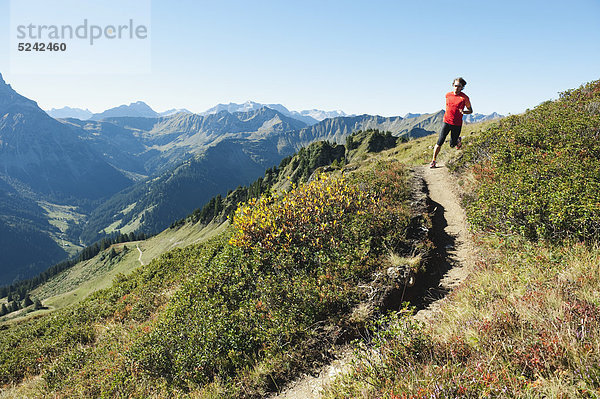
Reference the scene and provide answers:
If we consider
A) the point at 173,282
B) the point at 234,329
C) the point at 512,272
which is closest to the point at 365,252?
the point at 512,272

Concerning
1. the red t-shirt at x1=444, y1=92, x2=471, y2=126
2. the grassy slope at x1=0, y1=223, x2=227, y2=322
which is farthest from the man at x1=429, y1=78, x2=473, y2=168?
the grassy slope at x1=0, y1=223, x2=227, y2=322

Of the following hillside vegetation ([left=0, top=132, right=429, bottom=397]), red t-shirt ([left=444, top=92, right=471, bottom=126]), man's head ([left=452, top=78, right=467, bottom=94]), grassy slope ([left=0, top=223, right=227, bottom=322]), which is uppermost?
man's head ([left=452, top=78, right=467, bottom=94])

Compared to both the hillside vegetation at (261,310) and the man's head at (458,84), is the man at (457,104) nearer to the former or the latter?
the man's head at (458,84)

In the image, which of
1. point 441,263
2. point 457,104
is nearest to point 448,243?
point 441,263

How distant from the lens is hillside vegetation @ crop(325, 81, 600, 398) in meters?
3.16

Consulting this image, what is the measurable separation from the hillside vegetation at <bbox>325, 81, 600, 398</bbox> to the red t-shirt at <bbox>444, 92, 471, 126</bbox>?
4.06m

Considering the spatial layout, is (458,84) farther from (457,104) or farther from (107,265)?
(107,265)

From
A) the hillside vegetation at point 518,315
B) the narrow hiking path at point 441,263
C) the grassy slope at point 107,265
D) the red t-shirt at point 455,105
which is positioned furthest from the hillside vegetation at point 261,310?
the grassy slope at point 107,265

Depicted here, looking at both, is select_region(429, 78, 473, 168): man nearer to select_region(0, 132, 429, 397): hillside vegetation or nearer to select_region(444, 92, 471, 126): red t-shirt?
select_region(444, 92, 471, 126): red t-shirt

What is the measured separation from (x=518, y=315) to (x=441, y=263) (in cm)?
395

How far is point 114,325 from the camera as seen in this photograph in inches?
466

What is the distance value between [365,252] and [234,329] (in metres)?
3.98

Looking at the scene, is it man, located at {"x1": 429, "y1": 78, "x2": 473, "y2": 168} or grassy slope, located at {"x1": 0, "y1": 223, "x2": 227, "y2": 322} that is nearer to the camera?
man, located at {"x1": 429, "y1": 78, "x2": 473, "y2": 168}

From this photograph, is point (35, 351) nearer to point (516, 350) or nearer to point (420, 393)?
point (420, 393)
